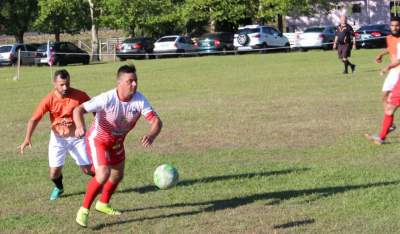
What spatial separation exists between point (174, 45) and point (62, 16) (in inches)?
596

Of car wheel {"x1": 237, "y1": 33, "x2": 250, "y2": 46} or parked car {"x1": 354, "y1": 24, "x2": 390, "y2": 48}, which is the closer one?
car wheel {"x1": 237, "y1": 33, "x2": 250, "y2": 46}

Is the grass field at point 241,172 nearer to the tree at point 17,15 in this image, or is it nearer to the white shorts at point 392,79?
the white shorts at point 392,79

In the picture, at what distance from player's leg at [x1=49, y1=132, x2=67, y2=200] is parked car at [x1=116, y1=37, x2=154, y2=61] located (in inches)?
1487

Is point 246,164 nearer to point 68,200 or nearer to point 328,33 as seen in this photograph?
point 68,200

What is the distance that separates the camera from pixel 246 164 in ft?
33.8

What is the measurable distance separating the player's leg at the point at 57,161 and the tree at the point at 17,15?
50.4 m

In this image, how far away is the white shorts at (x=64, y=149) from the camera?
873 centimetres

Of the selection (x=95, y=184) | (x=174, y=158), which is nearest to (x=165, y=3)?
(x=174, y=158)

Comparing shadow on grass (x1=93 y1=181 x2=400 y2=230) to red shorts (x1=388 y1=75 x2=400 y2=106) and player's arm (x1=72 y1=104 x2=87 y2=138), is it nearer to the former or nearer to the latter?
player's arm (x1=72 y1=104 x2=87 y2=138)

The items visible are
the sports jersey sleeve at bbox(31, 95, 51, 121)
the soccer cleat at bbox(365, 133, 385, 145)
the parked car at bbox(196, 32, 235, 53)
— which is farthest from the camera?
the parked car at bbox(196, 32, 235, 53)

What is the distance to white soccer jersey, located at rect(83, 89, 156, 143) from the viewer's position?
7102 mm

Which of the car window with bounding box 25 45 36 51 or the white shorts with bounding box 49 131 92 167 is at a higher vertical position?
the car window with bounding box 25 45 36 51

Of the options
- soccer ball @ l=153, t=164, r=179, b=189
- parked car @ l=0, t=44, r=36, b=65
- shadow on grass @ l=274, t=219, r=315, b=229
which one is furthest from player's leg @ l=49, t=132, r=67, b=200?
parked car @ l=0, t=44, r=36, b=65

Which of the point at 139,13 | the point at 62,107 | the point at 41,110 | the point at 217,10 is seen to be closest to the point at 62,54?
the point at 139,13
